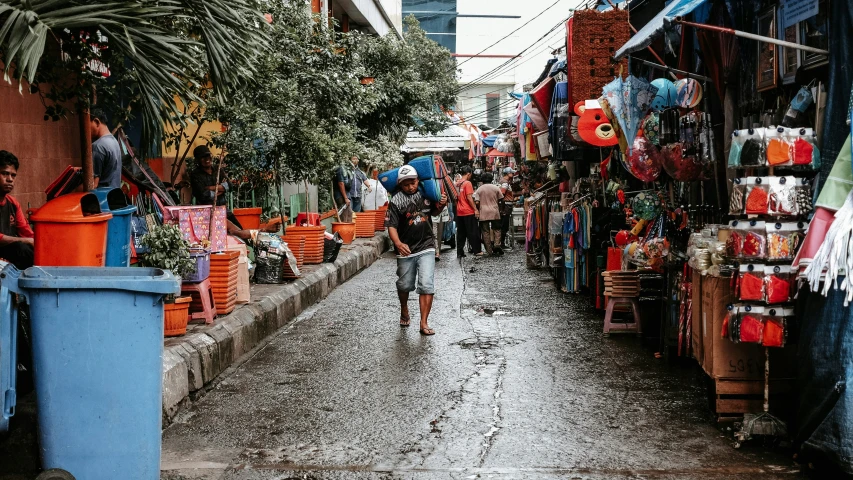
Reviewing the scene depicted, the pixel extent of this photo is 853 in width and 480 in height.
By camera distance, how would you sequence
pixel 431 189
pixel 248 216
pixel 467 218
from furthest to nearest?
pixel 467 218 → pixel 248 216 → pixel 431 189

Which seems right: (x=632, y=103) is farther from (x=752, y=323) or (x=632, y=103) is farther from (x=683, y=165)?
(x=752, y=323)

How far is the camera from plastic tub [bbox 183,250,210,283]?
26.6ft

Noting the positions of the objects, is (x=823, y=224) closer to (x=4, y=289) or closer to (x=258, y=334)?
(x=4, y=289)

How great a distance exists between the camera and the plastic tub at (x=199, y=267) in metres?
8.12

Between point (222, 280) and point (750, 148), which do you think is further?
point (222, 280)

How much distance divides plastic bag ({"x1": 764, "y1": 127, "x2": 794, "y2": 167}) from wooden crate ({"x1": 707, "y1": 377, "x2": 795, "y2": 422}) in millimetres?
1407

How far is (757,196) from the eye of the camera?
5133 mm

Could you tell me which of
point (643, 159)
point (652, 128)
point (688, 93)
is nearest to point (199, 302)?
point (643, 159)

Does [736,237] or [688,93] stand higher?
[688,93]

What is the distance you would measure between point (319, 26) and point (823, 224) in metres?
9.80

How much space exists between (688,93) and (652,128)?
1.58 ft

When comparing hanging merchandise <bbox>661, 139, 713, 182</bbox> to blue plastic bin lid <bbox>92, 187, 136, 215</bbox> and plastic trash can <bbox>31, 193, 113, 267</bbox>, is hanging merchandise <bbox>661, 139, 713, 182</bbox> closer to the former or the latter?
blue plastic bin lid <bbox>92, 187, 136, 215</bbox>

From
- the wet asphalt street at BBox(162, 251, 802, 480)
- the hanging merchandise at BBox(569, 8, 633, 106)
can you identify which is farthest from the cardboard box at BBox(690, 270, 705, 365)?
the hanging merchandise at BBox(569, 8, 633, 106)

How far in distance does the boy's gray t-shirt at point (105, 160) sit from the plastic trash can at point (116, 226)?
1.03 meters
